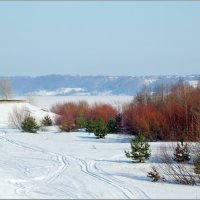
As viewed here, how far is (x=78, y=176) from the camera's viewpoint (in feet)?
63.9

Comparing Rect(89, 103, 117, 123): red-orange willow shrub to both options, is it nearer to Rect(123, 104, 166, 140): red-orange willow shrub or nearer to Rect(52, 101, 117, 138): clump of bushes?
Rect(52, 101, 117, 138): clump of bushes

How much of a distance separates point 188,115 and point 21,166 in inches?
832

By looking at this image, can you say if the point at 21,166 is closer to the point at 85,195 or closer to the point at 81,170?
the point at 81,170

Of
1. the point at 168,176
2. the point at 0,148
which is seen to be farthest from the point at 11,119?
the point at 168,176

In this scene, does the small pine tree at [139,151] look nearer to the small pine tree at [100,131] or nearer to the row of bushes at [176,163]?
the row of bushes at [176,163]

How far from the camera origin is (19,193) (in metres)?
15.7

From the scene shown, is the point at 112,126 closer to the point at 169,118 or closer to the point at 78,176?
the point at 169,118

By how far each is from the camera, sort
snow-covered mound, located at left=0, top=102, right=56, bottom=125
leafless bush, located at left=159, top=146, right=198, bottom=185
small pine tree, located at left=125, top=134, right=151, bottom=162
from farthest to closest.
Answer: snow-covered mound, located at left=0, top=102, right=56, bottom=125, small pine tree, located at left=125, top=134, right=151, bottom=162, leafless bush, located at left=159, top=146, right=198, bottom=185

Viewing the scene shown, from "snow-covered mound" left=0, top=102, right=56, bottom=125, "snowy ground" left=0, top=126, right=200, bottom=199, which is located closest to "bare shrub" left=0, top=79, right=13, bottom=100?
"snow-covered mound" left=0, top=102, right=56, bottom=125

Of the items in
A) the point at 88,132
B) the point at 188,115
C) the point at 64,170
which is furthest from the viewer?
the point at 88,132

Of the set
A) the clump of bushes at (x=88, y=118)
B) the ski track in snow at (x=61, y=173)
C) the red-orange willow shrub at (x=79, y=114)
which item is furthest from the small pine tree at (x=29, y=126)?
the ski track in snow at (x=61, y=173)

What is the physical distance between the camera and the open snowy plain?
15.8m

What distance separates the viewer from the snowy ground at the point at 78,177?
1580 cm

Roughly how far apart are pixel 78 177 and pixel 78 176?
0.27 metres
